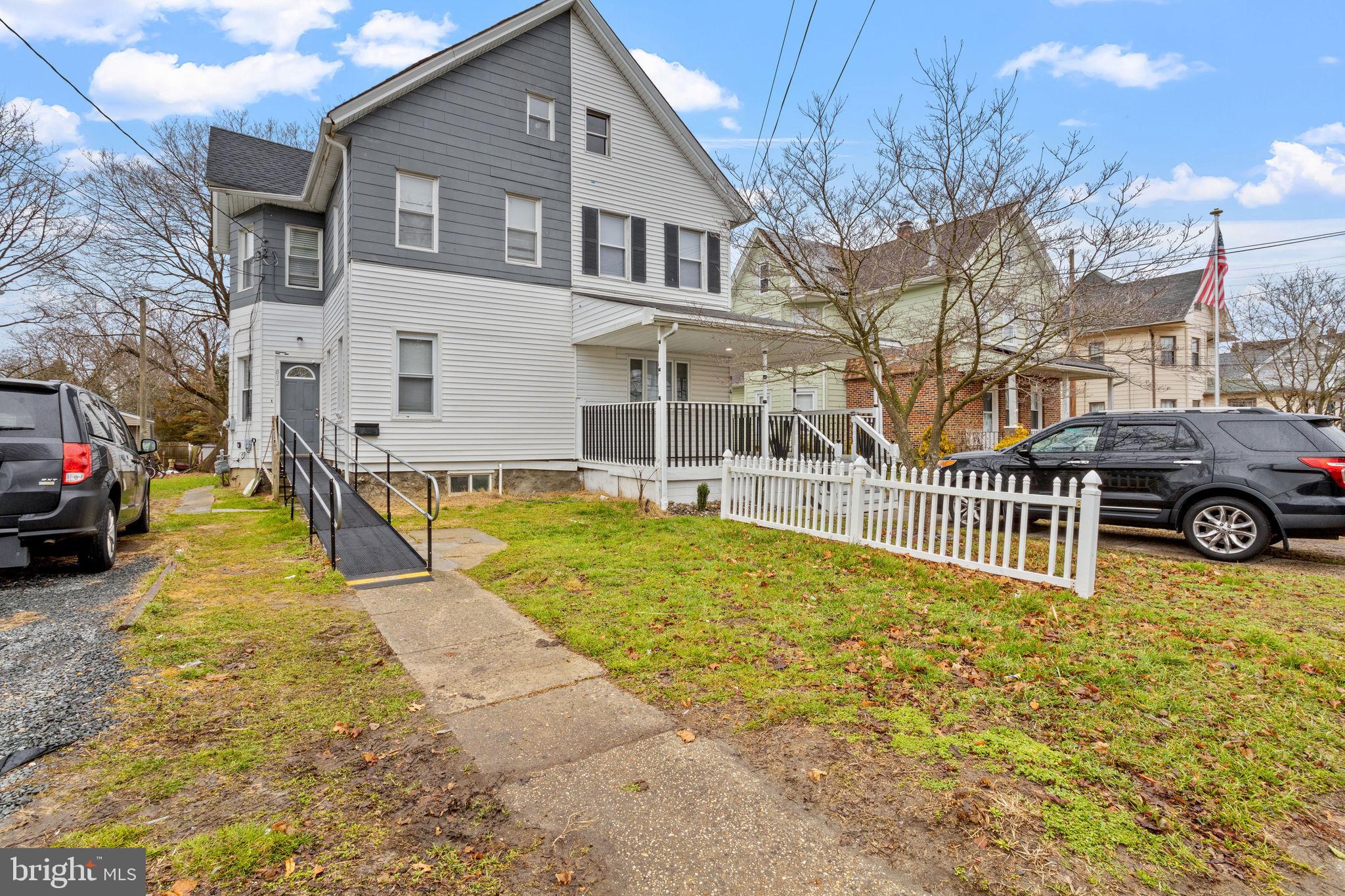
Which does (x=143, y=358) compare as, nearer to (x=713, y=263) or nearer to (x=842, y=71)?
(x=713, y=263)

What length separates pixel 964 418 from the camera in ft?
63.5

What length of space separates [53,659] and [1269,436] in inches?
430

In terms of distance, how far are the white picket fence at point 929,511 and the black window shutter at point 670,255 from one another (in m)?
6.38

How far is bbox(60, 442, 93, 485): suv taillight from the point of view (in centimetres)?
531

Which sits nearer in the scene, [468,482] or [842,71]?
[842,71]

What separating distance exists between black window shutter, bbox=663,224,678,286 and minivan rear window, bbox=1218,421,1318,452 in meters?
10.2

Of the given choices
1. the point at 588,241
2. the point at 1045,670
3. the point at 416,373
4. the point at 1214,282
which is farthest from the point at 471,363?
the point at 1214,282

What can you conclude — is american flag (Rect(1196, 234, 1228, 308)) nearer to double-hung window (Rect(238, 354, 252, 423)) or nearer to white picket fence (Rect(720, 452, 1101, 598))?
white picket fence (Rect(720, 452, 1101, 598))

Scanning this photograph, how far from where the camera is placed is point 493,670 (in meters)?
3.87

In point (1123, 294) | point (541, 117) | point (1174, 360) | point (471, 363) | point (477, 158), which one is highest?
point (541, 117)

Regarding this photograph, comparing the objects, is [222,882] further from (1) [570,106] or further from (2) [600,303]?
(1) [570,106]

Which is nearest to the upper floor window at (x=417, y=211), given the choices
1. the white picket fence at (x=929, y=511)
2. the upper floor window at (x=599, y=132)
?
the upper floor window at (x=599, y=132)

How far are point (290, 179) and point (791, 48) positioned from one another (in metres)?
11.9

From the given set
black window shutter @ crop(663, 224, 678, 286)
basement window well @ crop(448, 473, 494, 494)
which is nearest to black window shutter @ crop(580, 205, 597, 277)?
black window shutter @ crop(663, 224, 678, 286)
